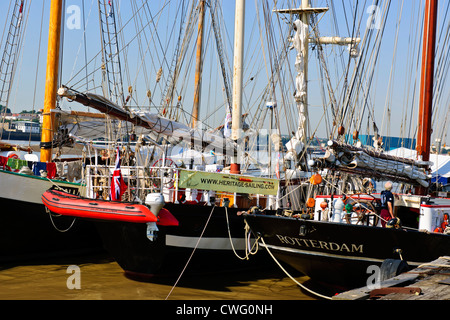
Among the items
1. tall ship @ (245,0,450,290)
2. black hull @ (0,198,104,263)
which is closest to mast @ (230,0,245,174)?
tall ship @ (245,0,450,290)

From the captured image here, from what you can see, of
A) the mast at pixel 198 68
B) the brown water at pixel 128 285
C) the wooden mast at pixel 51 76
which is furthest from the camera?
the mast at pixel 198 68

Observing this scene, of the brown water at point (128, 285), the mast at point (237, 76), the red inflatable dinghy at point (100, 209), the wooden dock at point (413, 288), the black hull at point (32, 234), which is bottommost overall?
the brown water at point (128, 285)

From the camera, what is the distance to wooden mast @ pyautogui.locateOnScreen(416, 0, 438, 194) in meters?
19.5

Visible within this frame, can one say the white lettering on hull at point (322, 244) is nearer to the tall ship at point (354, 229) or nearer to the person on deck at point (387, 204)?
the tall ship at point (354, 229)

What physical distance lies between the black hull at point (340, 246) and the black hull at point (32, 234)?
258 inches

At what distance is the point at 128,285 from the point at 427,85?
1168 cm

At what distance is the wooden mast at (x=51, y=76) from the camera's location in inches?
816

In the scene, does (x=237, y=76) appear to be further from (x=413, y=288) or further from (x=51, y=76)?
(x=413, y=288)

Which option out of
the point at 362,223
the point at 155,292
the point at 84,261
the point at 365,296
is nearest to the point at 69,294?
the point at 155,292

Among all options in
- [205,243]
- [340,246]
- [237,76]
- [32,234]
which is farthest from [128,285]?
[237,76]

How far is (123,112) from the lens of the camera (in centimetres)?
1648

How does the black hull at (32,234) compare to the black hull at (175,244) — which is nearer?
the black hull at (175,244)

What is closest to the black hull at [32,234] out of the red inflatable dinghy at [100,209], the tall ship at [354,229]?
the red inflatable dinghy at [100,209]

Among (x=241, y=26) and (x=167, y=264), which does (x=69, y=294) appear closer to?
(x=167, y=264)
